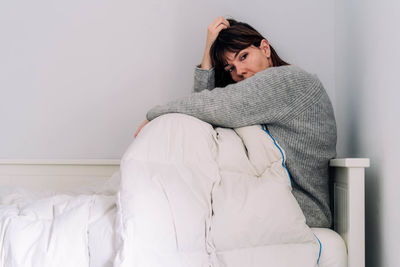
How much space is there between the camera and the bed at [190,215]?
30.8 inches

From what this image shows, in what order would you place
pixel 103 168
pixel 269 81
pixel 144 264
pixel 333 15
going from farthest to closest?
pixel 103 168
pixel 333 15
pixel 269 81
pixel 144 264

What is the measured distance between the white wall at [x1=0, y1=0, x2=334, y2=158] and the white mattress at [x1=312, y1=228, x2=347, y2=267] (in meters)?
0.89

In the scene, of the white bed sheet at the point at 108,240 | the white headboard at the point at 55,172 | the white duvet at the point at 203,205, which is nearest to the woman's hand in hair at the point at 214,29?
the white duvet at the point at 203,205

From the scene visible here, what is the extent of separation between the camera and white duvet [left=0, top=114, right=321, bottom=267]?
778 millimetres

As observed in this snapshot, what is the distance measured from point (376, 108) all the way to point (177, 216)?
59cm

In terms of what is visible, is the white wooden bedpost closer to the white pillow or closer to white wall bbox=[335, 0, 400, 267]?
white wall bbox=[335, 0, 400, 267]

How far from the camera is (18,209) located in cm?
93

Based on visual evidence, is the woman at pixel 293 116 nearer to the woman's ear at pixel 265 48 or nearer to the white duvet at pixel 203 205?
the white duvet at pixel 203 205

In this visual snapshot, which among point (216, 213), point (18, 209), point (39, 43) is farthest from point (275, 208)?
point (39, 43)

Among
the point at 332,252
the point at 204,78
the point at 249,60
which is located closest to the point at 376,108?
the point at 332,252

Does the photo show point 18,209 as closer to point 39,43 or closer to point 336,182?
point 336,182

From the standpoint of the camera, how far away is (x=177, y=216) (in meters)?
0.83

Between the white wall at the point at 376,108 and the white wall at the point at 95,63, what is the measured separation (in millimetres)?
389

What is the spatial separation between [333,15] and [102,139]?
3.60ft
